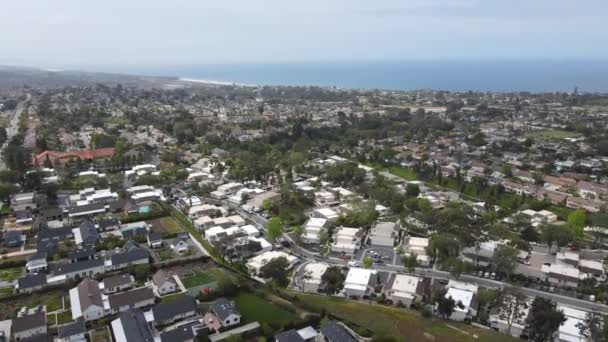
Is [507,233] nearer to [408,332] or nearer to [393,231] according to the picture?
[393,231]

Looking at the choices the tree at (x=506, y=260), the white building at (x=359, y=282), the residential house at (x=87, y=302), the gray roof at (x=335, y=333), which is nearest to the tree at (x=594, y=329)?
the tree at (x=506, y=260)

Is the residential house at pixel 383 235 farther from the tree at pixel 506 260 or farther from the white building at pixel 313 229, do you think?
the tree at pixel 506 260

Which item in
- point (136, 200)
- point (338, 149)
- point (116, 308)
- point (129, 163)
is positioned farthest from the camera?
point (338, 149)

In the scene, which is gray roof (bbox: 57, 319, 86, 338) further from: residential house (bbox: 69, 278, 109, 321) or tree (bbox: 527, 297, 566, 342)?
tree (bbox: 527, 297, 566, 342)

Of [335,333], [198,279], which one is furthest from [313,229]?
[335,333]

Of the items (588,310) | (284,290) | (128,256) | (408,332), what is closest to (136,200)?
(128,256)

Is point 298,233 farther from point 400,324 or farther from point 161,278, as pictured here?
point 400,324
